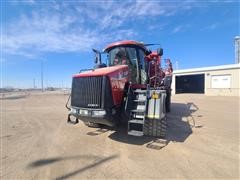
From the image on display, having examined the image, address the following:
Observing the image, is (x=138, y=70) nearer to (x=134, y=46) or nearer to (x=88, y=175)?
(x=134, y=46)

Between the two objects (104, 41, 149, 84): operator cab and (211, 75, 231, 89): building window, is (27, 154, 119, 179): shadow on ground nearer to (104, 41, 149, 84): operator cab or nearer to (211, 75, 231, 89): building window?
(104, 41, 149, 84): operator cab

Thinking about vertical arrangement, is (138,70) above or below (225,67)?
below

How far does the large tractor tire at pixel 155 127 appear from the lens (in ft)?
18.4

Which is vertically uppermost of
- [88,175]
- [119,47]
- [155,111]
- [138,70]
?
[119,47]

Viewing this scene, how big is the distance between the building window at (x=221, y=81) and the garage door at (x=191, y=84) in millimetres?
7930

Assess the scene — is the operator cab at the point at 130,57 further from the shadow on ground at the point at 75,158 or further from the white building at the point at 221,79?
the white building at the point at 221,79

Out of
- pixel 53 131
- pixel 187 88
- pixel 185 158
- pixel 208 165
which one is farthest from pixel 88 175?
pixel 187 88

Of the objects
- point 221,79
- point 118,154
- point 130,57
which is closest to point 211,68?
point 221,79

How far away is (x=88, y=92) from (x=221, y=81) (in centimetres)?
2160

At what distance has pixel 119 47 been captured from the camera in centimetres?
699

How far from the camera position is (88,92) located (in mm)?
5465

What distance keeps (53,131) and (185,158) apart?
484cm

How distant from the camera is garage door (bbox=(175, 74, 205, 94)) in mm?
32019

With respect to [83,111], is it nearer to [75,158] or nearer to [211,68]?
[75,158]
